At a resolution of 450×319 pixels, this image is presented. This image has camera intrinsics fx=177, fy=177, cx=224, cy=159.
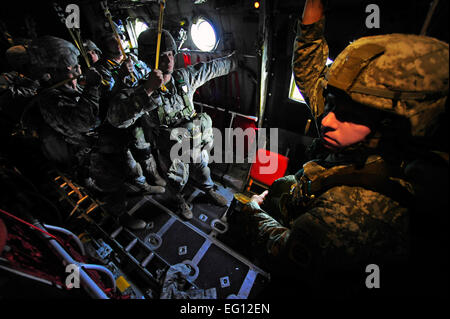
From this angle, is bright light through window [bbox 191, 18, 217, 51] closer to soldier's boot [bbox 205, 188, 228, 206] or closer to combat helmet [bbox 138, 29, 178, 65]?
combat helmet [bbox 138, 29, 178, 65]

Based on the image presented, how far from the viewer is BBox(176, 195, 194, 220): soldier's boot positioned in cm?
407

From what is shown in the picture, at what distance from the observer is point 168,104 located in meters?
3.29

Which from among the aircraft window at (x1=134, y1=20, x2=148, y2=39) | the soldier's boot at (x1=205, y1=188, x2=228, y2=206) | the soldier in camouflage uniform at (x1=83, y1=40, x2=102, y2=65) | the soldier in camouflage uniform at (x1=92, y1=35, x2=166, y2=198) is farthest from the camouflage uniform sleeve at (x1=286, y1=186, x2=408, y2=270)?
the soldier in camouflage uniform at (x1=83, y1=40, x2=102, y2=65)

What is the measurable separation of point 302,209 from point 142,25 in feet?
A: 20.9

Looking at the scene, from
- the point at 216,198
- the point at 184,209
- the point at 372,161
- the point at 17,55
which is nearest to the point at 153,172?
the point at 184,209

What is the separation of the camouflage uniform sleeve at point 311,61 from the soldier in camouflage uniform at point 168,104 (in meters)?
2.03

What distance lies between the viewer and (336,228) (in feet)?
4.24

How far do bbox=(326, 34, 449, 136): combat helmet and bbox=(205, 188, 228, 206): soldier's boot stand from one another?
3.56 metres

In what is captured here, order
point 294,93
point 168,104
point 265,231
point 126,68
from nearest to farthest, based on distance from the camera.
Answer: point 265,231 → point 168,104 → point 294,93 → point 126,68

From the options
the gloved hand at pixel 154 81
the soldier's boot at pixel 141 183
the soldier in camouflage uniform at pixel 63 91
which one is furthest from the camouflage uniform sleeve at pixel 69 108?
the soldier's boot at pixel 141 183

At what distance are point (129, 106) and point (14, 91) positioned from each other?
4.50m

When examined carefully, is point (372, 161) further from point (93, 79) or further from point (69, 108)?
point (69, 108)

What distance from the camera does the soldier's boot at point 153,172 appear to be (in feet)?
15.8
